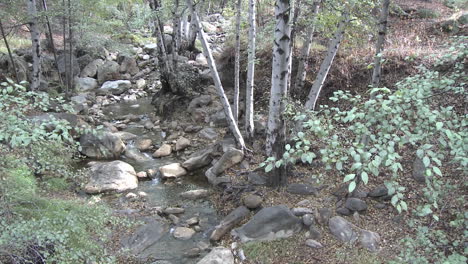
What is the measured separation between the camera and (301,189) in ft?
20.6

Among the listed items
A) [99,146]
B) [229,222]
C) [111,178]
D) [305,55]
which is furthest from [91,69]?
[229,222]

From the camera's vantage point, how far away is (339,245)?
195 inches

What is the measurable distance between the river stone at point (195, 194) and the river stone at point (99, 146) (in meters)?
3.07

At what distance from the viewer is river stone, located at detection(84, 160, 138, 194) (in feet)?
24.7

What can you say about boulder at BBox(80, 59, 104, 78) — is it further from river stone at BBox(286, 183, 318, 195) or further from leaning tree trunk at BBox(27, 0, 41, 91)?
river stone at BBox(286, 183, 318, 195)

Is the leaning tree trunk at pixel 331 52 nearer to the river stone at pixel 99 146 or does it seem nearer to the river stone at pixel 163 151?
the river stone at pixel 163 151

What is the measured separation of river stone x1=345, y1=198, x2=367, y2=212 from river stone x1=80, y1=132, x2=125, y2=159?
21.3 ft

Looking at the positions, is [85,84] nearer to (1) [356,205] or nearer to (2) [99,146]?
(2) [99,146]

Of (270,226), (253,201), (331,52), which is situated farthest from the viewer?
(331,52)

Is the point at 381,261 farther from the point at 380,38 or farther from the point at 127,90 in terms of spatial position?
the point at 127,90

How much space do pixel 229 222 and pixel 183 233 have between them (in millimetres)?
902

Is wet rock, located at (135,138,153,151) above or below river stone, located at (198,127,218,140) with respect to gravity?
below

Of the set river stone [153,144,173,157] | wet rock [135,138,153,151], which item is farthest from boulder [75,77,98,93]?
river stone [153,144,173,157]

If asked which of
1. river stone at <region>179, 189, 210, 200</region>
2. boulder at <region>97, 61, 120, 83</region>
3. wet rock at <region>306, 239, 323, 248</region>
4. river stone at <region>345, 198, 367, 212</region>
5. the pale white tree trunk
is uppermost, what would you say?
the pale white tree trunk
